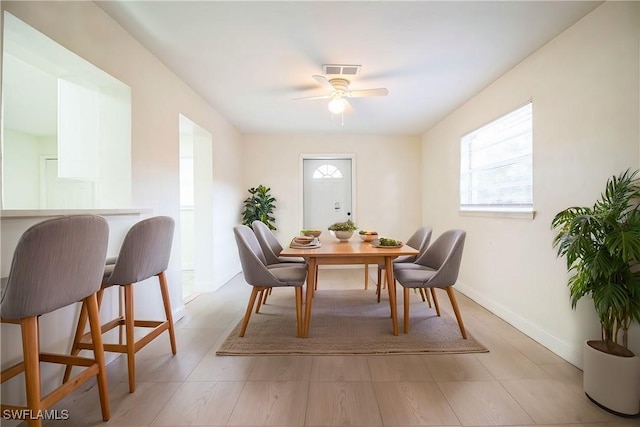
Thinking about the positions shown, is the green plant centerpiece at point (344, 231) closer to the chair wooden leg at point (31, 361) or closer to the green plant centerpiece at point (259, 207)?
the green plant centerpiece at point (259, 207)

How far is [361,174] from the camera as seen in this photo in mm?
5289

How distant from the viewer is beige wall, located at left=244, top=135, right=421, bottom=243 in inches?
205

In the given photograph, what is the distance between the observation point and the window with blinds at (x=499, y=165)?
103 inches

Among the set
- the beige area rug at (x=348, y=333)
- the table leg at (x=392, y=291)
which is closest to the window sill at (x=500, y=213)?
the beige area rug at (x=348, y=333)

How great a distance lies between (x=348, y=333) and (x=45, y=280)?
6.72ft

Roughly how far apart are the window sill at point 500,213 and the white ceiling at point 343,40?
1.32m

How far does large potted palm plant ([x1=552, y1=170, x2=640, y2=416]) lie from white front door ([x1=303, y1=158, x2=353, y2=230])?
12.6ft

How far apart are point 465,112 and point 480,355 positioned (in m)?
2.81

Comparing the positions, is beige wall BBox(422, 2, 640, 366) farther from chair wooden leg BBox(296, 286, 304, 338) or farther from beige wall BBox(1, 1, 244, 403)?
beige wall BBox(1, 1, 244, 403)

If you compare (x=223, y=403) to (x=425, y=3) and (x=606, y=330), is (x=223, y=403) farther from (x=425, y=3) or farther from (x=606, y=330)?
(x=425, y=3)

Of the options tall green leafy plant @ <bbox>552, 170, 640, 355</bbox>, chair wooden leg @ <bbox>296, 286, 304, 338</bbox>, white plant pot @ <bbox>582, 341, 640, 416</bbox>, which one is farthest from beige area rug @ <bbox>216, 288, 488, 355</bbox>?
tall green leafy plant @ <bbox>552, 170, 640, 355</bbox>

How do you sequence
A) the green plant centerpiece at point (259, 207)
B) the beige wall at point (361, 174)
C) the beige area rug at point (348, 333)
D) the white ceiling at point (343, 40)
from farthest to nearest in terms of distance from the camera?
the beige wall at point (361, 174) → the green plant centerpiece at point (259, 207) → the beige area rug at point (348, 333) → the white ceiling at point (343, 40)

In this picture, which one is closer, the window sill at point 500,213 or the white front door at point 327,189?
the window sill at point 500,213

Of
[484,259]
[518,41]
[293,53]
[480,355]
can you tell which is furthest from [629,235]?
[293,53]
